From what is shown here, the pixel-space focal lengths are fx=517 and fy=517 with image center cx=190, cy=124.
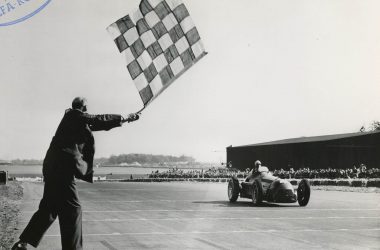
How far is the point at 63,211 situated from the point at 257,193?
11182 millimetres

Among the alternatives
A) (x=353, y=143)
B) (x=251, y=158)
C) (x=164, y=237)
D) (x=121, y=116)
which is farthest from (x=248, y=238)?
(x=251, y=158)

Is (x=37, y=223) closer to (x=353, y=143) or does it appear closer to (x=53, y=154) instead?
(x=53, y=154)

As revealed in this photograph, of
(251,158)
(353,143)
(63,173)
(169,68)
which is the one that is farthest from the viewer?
(251,158)

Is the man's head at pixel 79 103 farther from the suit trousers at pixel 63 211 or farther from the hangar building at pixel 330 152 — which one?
the hangar building at pixel 330 152

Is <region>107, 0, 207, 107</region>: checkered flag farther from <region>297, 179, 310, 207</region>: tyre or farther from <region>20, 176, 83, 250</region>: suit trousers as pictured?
<region>297, 179, 310, 207</region>: tyre

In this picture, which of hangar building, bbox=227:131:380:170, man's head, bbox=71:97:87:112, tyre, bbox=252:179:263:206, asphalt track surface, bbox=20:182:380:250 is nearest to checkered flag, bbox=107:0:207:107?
man's head, bbox=71:97:87:112

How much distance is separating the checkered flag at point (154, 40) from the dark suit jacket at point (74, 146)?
1.26 m

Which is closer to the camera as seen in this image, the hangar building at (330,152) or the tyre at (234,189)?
the tyre at (234,189)

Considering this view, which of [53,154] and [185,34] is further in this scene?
[185,34]

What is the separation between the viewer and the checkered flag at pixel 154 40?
6.49 meters

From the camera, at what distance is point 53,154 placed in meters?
5.29

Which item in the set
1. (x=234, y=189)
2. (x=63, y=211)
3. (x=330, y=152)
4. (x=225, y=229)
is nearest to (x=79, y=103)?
(x=63, y=211)

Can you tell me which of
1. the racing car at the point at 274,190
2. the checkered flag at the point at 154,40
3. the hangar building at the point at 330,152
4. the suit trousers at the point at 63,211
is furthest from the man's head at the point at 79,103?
the hangar building at the point at 330,152

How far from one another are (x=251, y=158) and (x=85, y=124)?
6137 centimetres
